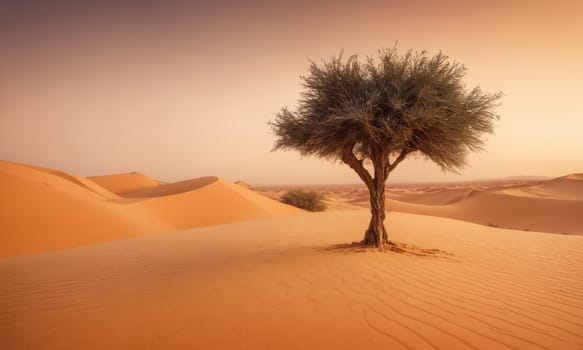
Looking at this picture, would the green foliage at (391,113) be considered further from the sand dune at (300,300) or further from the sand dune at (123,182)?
the sand dune at (123,182)

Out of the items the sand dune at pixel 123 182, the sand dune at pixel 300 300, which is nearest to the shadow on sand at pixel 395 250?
the sand dune at pixel 300 300

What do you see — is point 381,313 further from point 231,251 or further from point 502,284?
point 231,251

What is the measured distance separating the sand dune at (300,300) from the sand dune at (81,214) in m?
5.46

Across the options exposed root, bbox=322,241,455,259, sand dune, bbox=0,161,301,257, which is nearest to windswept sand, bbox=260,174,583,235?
sand dune, bbox=0,161,301,257

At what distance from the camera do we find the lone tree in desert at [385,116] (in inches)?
318

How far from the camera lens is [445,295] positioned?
16.5 feet

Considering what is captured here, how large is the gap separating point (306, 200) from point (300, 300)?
28184mm

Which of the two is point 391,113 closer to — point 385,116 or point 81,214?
point 385,116

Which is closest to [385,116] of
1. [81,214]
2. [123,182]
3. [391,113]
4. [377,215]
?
[391,113]

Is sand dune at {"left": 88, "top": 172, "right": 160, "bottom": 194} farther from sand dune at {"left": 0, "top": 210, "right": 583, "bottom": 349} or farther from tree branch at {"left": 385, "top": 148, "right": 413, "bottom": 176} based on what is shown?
tree branch at {"left": 385, "top": 148, "right": 413, "bottom": 176}

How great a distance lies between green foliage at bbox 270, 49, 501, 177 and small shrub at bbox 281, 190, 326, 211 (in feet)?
76.5

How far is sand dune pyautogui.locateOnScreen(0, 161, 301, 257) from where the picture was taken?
13870 mm

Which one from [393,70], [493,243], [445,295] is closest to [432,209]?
[493,243]

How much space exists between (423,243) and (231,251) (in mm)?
6238
